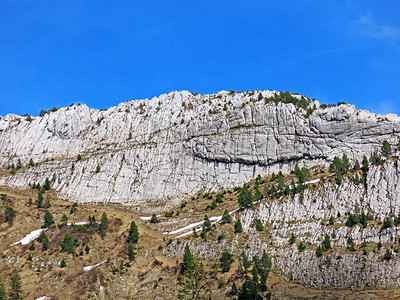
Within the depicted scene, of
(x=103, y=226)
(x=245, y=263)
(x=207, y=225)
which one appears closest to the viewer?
(x=245, y=263)

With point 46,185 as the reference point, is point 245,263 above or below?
below

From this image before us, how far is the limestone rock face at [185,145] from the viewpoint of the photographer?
480 ft

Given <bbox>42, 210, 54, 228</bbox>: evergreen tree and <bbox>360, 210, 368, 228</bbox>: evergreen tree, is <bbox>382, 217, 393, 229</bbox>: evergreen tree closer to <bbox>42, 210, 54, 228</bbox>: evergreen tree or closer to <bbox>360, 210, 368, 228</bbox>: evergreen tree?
<bbox>360, 210, 368, 228</bbox>: evergreen tree

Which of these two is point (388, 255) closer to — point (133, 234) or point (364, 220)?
point (364, 220)

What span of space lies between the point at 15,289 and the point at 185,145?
7815 cm

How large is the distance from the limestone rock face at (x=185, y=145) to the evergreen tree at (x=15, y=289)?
52.9 metres

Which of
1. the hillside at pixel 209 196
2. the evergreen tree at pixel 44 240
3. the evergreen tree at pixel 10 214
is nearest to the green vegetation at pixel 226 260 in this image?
the hillside at pixel 209 196

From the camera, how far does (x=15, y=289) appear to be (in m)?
92.7

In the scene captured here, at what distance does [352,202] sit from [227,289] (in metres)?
39.0

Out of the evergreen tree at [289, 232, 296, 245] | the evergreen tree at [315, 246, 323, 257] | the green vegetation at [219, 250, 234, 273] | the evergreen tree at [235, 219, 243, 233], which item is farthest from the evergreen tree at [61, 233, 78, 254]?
the evergreen tree at [315, 246, 323, 257]

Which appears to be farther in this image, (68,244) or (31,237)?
(31,237)

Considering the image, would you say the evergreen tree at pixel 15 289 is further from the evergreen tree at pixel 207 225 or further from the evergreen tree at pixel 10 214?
the evergreen tree at pixel 207 225

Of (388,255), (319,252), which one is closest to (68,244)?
(319,252)

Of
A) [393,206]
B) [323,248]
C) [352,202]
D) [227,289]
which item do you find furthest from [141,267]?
[393,206]
